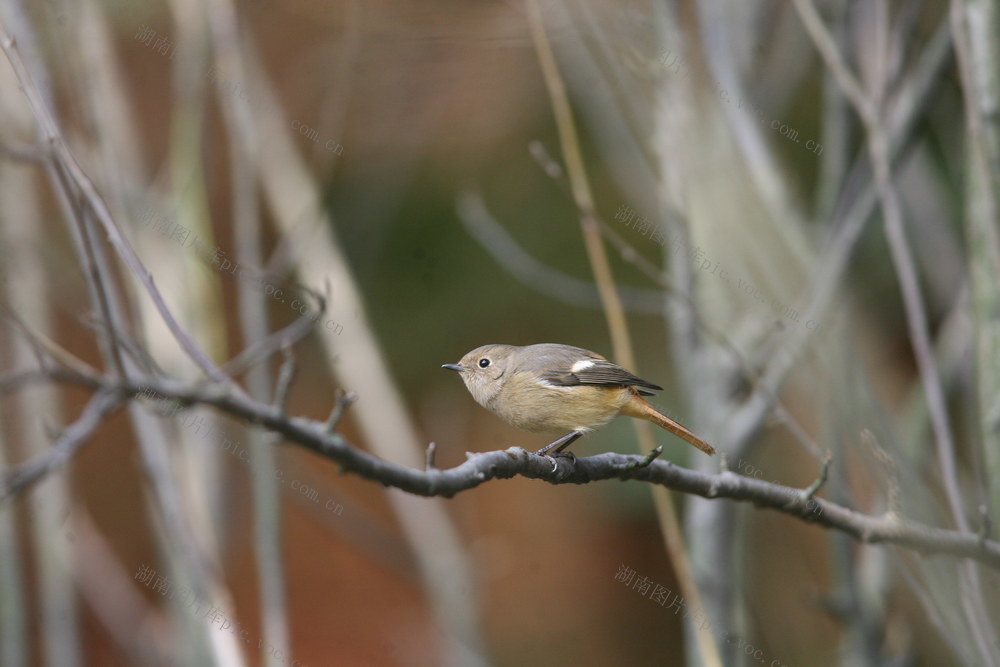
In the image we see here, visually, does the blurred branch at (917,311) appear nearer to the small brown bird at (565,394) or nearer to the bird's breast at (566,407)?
the small brown bird at (565,394)

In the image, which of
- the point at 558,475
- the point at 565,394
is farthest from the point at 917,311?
the point at 558,475

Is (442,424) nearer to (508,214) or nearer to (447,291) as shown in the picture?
(447,291)

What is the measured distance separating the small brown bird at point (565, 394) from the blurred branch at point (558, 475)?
20.3 inches

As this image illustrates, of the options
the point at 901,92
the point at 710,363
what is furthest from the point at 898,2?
the point at 710,363

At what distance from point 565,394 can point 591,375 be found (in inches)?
4.6

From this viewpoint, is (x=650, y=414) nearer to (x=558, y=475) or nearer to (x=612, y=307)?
(x=612, y=307)

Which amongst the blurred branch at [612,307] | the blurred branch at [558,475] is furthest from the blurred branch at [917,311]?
the blurred branch at [612,307]

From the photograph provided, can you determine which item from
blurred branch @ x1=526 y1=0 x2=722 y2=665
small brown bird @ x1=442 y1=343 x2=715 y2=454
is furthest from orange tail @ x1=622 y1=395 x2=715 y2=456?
blurred branch @ x1=526 y1=0 x2=722 y2=665

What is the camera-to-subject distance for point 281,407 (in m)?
1.45

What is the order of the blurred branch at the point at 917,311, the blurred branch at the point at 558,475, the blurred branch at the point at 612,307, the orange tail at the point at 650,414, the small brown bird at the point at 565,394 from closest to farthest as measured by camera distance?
the blurred branch at the point at 558,475
the blurred branch at the point at 917,311
the orange tail at the point at 650,414
the small brown bird at the point at 565,394
the blurred branch at the point at 612,307

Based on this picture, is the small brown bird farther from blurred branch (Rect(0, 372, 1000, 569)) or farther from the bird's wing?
blurred branch (Rect(0, 372, 1000, 569))

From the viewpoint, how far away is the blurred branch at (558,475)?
1406 millimetres

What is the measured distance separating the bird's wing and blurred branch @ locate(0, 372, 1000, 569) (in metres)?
0.59

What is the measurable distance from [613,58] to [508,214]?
2901mm
